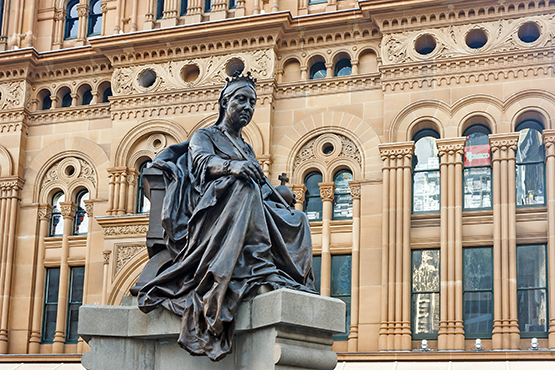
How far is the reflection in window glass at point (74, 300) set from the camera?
2709 centimetres

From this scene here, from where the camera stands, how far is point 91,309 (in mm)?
7477

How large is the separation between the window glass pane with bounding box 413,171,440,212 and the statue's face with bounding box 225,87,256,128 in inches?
674

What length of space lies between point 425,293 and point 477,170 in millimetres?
3553

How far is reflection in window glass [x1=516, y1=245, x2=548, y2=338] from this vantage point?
22.7m

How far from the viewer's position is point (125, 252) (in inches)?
1027

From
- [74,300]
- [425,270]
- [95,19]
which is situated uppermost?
[95,19]

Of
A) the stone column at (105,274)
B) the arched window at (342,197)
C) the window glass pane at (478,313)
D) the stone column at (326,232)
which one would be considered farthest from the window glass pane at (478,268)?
the stone column at (105,274)

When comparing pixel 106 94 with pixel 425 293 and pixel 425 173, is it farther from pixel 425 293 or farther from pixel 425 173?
pixel 425 293

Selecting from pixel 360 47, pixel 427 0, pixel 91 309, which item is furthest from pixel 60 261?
pixel 91 309

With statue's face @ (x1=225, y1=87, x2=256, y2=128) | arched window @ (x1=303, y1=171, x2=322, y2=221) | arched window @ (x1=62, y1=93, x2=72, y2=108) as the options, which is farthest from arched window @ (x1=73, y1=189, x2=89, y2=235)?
statue's face @ (x1=225, y1=87, x2=256, y2=128)

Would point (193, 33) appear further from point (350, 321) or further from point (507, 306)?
point (507, 306)

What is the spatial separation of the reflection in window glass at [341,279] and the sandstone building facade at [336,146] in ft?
0.13

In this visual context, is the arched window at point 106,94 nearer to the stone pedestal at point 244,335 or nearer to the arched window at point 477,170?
the arched window at point 477,170

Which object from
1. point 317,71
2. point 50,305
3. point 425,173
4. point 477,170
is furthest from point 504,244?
point 50,305
